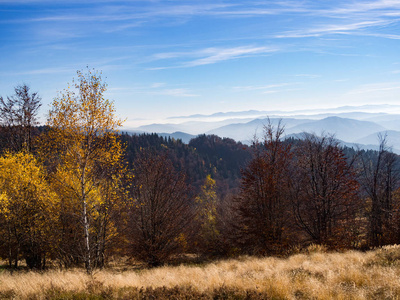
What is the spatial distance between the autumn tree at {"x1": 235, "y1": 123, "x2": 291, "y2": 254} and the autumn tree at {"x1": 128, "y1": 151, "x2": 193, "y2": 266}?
4.97 m

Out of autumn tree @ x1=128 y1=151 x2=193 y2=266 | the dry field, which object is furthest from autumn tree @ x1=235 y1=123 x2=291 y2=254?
the dry field

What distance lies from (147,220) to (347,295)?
15243 millimetres

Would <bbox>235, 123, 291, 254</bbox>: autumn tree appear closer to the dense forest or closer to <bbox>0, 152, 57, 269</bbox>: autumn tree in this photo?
the dense forest

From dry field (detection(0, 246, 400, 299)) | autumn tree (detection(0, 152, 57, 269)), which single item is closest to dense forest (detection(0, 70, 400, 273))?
autumn tree (detection(0, 152, 57, 269))

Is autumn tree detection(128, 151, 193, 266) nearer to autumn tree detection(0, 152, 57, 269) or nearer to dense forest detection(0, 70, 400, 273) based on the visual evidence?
dense forest detection(0, 70, 400, 273)

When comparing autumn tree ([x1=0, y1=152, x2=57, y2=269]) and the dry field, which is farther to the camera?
autumn tree ([x1=0, y1=152, x2=57, y2=269])

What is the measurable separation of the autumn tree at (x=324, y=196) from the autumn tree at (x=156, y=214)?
877 centimetres

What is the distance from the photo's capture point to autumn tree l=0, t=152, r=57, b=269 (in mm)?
16703

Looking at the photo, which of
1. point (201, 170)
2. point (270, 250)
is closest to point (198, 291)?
point (270, 250)

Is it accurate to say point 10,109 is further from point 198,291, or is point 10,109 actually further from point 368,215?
point 368,215

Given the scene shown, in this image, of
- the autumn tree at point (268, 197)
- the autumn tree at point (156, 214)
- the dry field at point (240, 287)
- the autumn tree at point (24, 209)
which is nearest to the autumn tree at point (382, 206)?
the autumn tree at point (268, 197)

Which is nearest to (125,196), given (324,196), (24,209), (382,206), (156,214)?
(156,214)

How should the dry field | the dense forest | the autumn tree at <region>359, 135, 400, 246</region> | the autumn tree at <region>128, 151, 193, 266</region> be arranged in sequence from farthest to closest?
the autumn tree at <region>359, 135, 400, 246</region>
the autumn tree at <region>128, 151, 193, 266</region>
the dense forest
the dry field

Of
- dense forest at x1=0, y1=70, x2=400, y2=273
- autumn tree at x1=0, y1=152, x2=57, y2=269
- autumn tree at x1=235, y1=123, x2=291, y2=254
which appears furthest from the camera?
autumn tree at x1=235, y1=123, x2=291, y2=254
